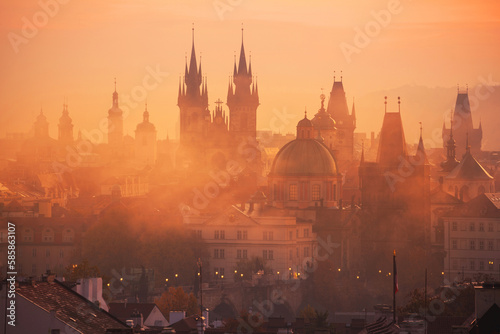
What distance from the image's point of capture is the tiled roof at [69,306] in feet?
189

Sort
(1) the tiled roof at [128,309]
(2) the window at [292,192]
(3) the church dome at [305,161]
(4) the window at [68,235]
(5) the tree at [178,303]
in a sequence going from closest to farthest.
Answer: (1) the tiled roof at [128,309], (5) the tree at [178,303], (4) the window at [68,235], (3) the church dome at [305,161], (2) the window at [292,192]

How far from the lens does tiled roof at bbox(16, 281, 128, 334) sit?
57.7m

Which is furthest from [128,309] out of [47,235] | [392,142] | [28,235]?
[392,142]

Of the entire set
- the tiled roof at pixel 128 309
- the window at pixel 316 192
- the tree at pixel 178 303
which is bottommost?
the tree at pixel 178 303

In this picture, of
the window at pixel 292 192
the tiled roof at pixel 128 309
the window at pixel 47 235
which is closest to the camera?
the tiled roof at pixel 128 309

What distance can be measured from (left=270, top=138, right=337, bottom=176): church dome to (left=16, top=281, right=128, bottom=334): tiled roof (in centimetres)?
10953

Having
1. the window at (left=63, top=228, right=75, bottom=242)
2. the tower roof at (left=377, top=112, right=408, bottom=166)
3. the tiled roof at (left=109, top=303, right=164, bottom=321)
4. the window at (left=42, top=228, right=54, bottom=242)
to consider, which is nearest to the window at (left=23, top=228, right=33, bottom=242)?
the window at (left=42, top=228, right=54, bottom=242)

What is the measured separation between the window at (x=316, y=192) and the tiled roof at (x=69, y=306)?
110 m

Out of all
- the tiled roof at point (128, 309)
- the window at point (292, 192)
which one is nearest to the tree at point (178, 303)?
the tiled roof at point (128, 309)

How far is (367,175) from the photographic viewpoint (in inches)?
6964

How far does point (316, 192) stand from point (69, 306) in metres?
114

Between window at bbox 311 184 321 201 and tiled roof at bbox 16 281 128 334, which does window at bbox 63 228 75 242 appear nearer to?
window at bbox 311 184 321 201

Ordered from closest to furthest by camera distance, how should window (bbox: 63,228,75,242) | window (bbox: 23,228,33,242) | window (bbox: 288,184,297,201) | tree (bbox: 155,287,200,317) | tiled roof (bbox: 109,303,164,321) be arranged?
tiled roof (bbox: 109,303,164,321)
tree (bbox: 155,287,200,317)
window (bbox: 23,228,33,242)
window (bbox: 63,228,75,242)
window (bbox: 288,184,297,201)

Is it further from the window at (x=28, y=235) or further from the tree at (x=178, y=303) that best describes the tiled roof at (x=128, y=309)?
the window at (x=28, y=235)
